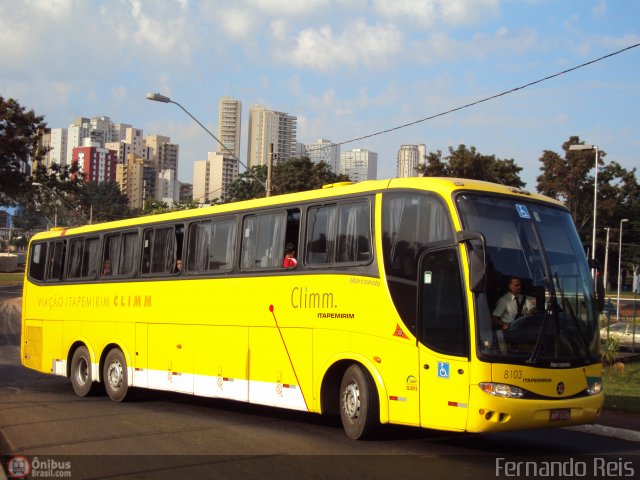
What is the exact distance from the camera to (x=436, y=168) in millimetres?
49781

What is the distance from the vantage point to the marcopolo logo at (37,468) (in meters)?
7.71

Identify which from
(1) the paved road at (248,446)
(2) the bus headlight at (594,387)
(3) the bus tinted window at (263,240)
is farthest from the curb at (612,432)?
→ (3) the bus tinted window at (263,240)

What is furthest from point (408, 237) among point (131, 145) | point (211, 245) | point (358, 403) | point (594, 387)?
point (131, 145)

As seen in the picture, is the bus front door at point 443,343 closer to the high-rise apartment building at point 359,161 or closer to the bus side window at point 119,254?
the bus side window at point 119,254

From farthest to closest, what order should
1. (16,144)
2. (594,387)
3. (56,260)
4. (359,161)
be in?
(359,161) < (16,144) < (56,260) < (594,387)

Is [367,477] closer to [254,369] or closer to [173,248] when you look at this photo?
[254,369]

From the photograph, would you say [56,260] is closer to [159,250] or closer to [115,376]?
[115,376]

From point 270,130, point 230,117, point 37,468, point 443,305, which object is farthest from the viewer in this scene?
point 230,117

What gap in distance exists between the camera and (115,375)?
1510cm

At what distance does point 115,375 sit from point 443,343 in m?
8.72

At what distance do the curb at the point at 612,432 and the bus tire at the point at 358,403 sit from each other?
4150 millimetres

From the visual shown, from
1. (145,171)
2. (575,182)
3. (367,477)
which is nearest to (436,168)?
(575,182)

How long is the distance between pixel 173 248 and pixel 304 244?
3828mm

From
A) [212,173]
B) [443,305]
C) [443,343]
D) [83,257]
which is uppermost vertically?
[212,173]
